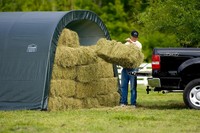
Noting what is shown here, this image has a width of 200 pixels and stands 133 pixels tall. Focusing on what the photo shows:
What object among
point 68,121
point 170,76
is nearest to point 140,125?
point 68,121

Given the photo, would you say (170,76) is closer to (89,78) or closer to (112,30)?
(89,78)

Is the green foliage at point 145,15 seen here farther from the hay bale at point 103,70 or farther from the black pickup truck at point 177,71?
the black pickup truck at point 177,71

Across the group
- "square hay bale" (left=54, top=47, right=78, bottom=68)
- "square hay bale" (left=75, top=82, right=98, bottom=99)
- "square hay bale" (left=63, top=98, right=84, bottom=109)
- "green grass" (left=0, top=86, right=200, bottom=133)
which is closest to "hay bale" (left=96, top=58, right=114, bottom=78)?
"square hay bale" (left=75, top=82, right=98, bottom=99)

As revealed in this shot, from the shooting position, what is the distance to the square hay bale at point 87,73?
16656 mm

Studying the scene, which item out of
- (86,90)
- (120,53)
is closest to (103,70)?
(86,90)

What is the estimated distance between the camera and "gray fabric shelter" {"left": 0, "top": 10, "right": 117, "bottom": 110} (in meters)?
15.4

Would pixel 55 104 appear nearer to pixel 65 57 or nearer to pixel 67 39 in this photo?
pixel 65 57

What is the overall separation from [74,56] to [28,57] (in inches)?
47.7

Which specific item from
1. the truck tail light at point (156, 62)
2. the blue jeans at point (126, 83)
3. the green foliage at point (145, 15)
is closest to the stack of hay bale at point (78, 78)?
the blue jeans at point (126, 83)

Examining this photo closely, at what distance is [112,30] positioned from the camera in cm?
4350

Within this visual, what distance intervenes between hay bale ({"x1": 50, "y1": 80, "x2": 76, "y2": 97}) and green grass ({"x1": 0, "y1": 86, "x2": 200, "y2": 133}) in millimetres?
757

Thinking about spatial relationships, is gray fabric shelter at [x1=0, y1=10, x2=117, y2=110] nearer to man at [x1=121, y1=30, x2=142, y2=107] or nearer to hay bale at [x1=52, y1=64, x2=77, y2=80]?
hay bale at [x1=52, y1=64, x2=77, y2=80]

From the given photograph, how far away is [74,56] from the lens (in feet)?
53.1

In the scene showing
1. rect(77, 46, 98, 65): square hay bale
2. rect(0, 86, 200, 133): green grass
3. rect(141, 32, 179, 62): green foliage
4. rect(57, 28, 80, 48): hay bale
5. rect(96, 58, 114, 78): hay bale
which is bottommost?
rect(0, 86, 200, 133): green grass
